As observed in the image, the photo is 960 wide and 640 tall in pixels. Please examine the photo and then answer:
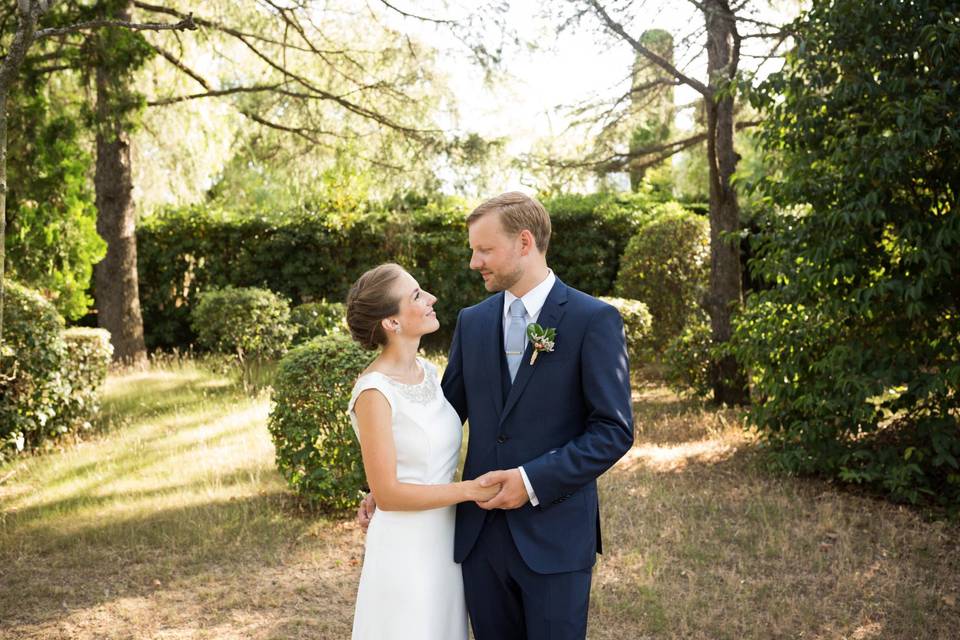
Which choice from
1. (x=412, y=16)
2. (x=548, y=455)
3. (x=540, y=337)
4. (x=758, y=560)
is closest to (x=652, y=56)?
(x=412, y=16)

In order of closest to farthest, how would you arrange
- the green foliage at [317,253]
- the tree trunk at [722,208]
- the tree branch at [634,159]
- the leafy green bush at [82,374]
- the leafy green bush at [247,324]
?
the leafy green bush at [82,374]
the tree trunk at [722,208]
the tree branch at [634,159]
the leafy green bush at [247,324]
the green foliage at [317,253]

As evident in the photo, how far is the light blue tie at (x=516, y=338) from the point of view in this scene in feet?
8.51

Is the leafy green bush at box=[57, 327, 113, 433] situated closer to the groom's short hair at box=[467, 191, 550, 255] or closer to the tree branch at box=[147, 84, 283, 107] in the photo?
the tree branch at box=[147, 84, 283, 107]

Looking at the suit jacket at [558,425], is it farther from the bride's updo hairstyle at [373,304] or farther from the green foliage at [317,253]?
the green foliage at [317,253]

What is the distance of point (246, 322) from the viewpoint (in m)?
10.7

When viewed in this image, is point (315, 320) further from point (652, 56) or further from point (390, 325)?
point (390, 325)

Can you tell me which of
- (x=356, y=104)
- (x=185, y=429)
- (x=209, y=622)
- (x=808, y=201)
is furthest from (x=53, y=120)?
(x=808, y=201)

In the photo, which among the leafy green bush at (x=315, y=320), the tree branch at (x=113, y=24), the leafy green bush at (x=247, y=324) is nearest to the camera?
the tree branch at (x=113, y=24)

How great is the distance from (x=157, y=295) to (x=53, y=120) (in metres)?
6.06

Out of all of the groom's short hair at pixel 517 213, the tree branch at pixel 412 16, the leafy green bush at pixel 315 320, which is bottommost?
the leafy green bush at pixel 315 320

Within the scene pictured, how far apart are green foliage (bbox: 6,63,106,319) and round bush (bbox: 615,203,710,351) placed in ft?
22.1

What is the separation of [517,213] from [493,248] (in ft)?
0.41

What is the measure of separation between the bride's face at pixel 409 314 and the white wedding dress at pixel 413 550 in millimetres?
168

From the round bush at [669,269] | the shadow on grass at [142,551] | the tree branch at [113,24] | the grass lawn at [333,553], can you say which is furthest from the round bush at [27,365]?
the round bush at [669,269]
